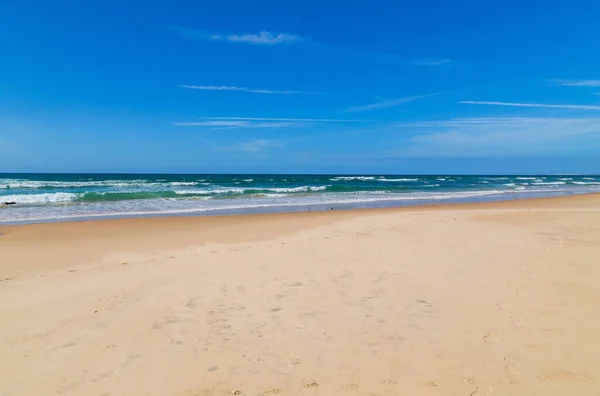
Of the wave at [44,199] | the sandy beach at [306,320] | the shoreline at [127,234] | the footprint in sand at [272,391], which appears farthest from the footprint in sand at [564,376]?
the wave at [44,199]

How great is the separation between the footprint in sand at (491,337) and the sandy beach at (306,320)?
20 millimetres

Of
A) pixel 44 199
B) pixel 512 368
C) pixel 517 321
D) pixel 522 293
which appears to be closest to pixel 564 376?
pixel 512 368

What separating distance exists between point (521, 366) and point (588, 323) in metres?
1.35

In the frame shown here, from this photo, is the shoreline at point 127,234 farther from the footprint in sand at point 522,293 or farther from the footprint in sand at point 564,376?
the footprint in sand at point 564,376

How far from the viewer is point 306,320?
152 inches

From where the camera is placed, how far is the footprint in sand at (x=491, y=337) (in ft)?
10.8

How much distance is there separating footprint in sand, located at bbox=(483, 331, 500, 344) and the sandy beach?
2cm

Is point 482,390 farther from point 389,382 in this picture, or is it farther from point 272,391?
A: point 272,391

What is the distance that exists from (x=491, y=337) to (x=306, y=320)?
1.80m

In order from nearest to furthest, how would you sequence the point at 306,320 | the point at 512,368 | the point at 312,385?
1. the point at 312,385
2. the point at 512,368
3. the point at 306,320

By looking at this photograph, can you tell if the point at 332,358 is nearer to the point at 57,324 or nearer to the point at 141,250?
the point at 57,324

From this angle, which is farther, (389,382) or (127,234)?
(127,234)

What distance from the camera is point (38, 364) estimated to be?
10.0 ft

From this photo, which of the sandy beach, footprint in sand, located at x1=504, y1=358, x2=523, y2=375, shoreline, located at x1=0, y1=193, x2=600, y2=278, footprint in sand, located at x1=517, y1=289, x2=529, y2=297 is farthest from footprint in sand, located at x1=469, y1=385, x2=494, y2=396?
shoreline, located at x1=0, y1=193, x2=600, y2=278
